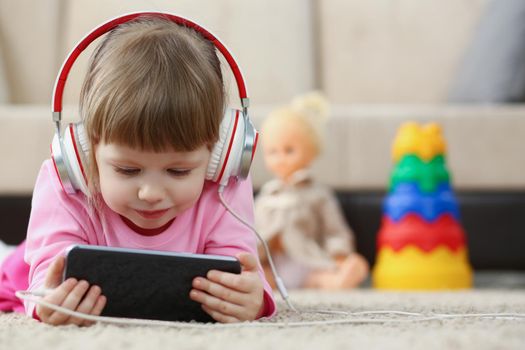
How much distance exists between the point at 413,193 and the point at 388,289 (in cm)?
22

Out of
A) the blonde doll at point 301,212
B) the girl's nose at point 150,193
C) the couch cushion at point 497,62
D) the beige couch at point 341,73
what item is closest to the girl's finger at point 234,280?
the girl's nose at point 150,193

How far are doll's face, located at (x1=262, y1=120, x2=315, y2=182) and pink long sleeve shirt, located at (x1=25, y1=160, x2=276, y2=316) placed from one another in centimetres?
83

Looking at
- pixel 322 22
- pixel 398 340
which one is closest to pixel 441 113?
pixel 322 22

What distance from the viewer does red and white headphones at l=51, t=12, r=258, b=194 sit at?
0.96 meters

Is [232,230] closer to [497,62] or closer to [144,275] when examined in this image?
[144,275]

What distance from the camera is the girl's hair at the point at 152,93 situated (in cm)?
92

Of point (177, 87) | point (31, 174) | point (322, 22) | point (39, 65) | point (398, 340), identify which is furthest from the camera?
point (322, 22)

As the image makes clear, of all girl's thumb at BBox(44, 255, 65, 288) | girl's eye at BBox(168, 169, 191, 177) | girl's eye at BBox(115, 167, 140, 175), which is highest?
girl's eye at BBox(115, 167, 140, 175)

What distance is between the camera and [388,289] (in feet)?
6.18

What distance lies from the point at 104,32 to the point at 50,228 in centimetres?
24

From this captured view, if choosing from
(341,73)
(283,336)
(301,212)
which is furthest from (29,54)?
(283,336)

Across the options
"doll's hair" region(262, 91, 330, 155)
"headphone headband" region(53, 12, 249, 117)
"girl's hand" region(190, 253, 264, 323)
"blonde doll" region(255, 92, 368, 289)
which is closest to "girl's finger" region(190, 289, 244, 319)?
"girl's hand" region(190, 253, 264, 323)

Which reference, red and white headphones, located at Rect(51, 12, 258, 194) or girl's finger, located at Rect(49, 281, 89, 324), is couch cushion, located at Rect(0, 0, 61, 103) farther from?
girl's finger, located at Rect(49, 281, 89, 324)

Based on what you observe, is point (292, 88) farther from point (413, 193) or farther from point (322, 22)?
point (413, 193)
